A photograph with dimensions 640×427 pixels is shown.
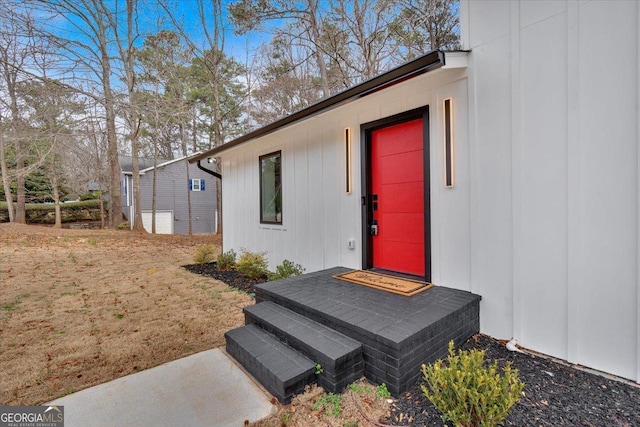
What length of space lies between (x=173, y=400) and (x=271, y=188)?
14.4 feet

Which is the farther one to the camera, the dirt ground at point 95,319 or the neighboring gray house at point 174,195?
the neighboring gray house at point 174,195

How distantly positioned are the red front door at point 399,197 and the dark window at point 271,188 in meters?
2.33

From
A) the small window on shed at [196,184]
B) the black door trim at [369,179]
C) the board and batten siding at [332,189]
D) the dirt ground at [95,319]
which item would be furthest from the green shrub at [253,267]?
the small window on shed at [196,184]

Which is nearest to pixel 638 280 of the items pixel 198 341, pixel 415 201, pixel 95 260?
pixel 415 201

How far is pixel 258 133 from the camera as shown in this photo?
529 centimetres

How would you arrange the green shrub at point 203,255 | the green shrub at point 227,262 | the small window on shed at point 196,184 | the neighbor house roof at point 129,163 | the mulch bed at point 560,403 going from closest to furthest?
the mulch bed at point 560,403 < the green shrub at point 227,262 < the green shrub at point 203,255 < the neighbor house roof at point 129,163 < the small window on shed at point 196,184

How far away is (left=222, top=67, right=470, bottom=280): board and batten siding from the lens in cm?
308

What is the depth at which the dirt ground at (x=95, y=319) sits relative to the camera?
8.38ft

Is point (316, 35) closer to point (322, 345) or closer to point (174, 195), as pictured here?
point (322, 345)

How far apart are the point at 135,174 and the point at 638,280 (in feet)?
51.9

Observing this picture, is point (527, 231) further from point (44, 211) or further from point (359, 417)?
point (44, 211)

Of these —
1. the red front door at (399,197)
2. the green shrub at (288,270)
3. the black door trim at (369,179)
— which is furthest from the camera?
the green shrub at (288,270)

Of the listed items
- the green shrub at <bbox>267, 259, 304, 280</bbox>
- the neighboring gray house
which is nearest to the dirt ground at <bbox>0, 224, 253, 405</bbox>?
the green shrub at <bbox>267, 259, 304, 280</bbox>

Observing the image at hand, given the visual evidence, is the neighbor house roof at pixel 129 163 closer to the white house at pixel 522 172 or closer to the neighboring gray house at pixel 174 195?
the neighboring gray house at pixel 174 195
